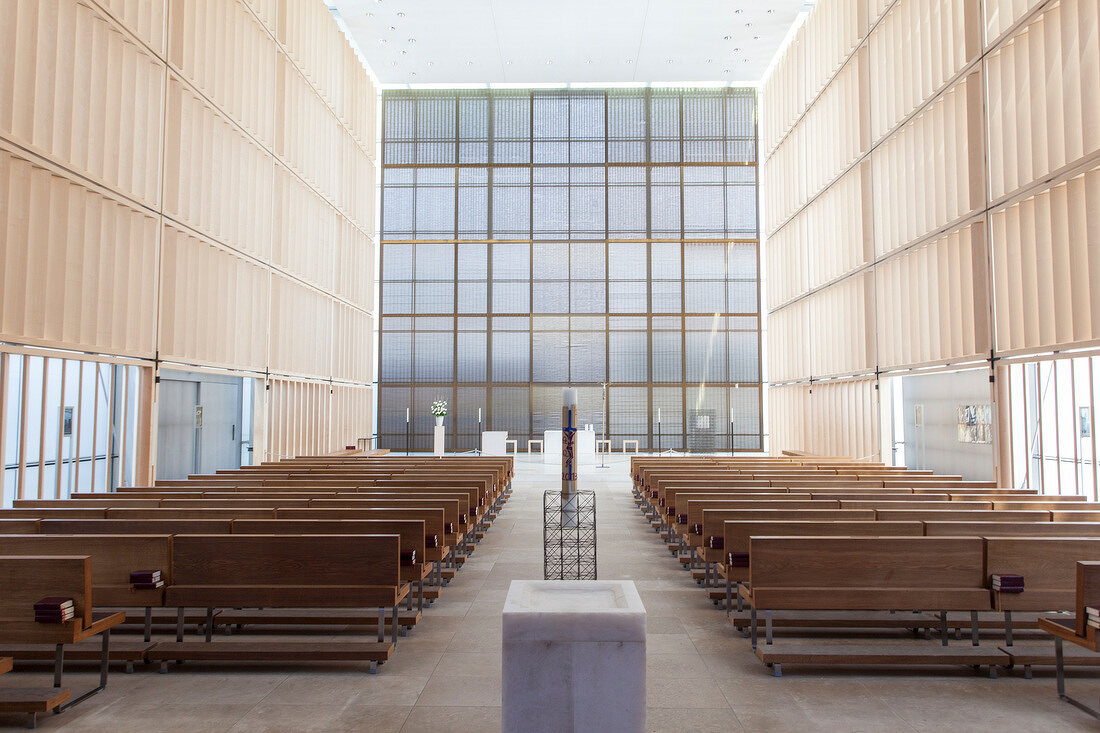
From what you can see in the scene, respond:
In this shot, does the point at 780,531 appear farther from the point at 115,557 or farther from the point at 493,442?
the point at 493,442

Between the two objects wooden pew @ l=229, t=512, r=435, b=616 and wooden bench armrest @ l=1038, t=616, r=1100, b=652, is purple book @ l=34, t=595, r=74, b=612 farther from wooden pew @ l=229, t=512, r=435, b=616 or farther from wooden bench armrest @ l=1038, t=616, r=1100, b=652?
wooden bench armrest @ l=1038, t=616, r=1100, b=652

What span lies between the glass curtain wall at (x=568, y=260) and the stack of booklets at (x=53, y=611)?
60.7ft

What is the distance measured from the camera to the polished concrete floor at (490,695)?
3.35m

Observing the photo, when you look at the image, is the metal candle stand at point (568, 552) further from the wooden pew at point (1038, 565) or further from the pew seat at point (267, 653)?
the wooden pew at point (1038, 565)

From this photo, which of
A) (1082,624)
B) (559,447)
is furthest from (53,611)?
(559,447)

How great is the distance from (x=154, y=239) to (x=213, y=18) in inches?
164

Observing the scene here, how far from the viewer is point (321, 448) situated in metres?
16.9

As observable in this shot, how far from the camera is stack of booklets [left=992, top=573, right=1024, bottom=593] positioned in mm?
3896

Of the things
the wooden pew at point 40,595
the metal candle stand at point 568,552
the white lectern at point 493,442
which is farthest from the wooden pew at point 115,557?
the white lectern at point 493,442

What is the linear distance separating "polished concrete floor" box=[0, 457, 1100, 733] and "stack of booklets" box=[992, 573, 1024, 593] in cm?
46

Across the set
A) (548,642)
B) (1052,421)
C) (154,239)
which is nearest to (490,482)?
(154,239)

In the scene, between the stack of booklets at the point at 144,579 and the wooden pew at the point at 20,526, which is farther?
the wooden pew at the point at 20,526

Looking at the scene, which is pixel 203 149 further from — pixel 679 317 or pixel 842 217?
pixel 679 317

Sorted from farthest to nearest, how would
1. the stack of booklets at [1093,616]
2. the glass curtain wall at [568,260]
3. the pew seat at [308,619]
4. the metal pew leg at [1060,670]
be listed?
the glass curtain wall at [568,260], the pew seat at [308,619], the metal pew leg at [1060,670], the stack of booklets at [1093,616]
